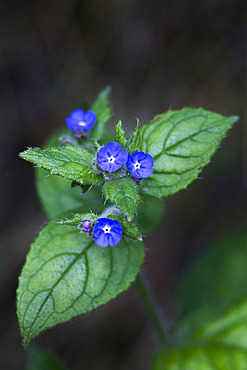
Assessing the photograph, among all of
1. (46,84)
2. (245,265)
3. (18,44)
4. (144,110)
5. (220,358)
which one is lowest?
(220,358)

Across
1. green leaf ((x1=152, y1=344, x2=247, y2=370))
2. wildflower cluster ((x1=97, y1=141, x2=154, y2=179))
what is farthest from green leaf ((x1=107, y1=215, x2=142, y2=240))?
green leaf ((x1=152, y1=344, x2=247, y2=370))

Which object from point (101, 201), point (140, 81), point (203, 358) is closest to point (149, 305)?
point (203, 358)

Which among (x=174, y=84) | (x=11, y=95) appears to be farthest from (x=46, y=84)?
(x=174, y=84)

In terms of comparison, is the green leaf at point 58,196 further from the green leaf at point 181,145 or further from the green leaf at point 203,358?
the green leaf at point 203,358

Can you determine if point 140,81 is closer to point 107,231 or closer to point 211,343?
point 211,343

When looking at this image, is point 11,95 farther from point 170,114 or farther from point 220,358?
point 220,358

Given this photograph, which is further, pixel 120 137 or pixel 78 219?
pixel 120 137
